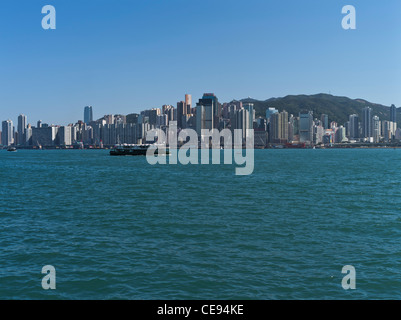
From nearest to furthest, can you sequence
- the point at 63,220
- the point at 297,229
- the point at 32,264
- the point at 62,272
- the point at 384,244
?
the point at 62,272 → the point at 32,264 → the point at 384,244 → the point at 297,229 → the point at 63,220

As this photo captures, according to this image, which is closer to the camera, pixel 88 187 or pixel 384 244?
pixel 384 244

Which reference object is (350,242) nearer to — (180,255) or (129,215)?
(180,255)

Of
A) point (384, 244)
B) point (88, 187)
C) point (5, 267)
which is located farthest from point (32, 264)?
point (88, 187)

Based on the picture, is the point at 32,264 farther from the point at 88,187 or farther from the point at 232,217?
the point at 88,187
